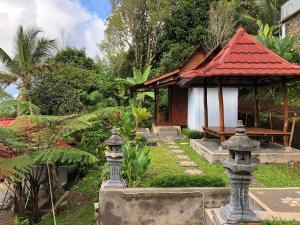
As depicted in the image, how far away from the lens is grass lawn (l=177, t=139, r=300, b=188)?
7293 mm

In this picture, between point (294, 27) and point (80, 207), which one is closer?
point (80, 207)

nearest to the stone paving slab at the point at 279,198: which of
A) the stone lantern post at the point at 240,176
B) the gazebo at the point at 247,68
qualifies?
the stone lantern post at the point at 240,176

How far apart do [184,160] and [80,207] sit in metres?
3.03

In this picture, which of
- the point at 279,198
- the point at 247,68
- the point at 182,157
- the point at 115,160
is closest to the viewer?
the point at 279,198

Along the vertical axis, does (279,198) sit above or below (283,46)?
below

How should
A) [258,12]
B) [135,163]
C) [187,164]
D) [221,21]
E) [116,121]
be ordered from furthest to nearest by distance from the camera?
[258,12], [221,21], [116,121], [187,164], [135,163]

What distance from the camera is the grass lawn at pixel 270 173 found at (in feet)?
23.9

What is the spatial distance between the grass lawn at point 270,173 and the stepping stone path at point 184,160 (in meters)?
0.17

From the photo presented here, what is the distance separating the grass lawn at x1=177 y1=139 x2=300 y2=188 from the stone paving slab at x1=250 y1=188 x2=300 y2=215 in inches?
19.6

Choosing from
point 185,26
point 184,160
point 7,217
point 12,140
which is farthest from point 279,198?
point 185,26

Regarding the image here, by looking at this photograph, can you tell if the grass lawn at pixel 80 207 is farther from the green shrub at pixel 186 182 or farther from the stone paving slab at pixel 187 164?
the stone paving slab at pixel 187 164

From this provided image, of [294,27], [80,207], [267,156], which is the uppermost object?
[294,27]

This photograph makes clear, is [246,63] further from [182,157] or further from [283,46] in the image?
[283,46]

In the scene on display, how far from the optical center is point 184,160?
9555mm
